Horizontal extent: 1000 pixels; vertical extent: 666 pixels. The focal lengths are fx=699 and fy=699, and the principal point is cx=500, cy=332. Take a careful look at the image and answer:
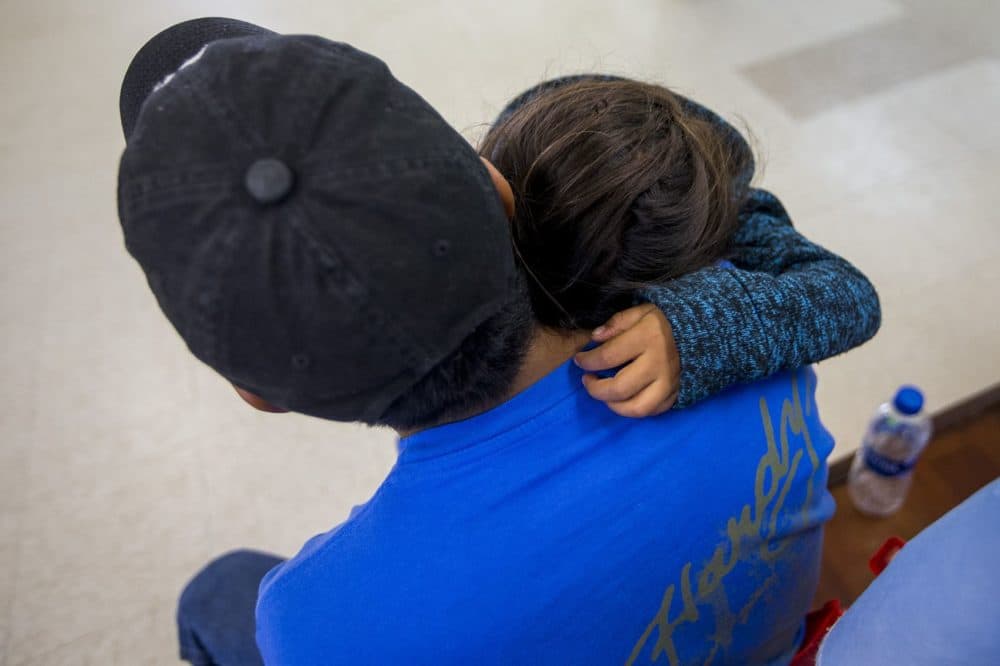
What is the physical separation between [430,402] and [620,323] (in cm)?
16

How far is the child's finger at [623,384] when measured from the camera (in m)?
0.47

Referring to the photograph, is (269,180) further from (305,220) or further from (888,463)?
(888,463)

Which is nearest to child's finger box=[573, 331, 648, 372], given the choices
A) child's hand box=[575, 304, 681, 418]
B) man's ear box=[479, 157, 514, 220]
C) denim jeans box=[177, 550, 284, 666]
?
child's hand box=[575, 304, 681, 418]

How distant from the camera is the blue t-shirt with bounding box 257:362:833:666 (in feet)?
1.48

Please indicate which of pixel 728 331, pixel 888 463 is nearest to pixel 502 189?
pixel 728 331

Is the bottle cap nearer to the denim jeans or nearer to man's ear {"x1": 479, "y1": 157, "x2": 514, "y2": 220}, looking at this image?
man's ear {"x1": 479, "y1": 157, "x2": 514, "y2": 220}

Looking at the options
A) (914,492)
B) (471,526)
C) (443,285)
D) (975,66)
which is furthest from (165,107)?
(975,66)

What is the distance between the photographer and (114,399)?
1380mm

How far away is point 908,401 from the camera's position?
935 mm

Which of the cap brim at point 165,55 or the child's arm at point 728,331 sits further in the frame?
the cap brim at point 165,55

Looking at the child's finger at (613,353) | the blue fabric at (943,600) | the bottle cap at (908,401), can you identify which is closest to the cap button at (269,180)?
the child's finger at (613,353)

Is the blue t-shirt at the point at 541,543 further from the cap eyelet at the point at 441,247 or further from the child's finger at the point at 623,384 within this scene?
the cap eyelet at the point at 441,247

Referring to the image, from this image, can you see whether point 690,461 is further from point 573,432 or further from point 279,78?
point 279,78

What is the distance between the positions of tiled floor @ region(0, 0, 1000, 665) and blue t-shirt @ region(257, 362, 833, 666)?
2.64ft
